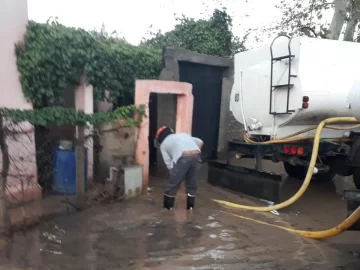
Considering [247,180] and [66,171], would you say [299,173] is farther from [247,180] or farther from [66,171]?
[66,171]

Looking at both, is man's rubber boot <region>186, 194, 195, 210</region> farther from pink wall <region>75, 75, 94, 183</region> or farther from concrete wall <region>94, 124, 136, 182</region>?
pink wall <region>75, 75, 94, 183</region>

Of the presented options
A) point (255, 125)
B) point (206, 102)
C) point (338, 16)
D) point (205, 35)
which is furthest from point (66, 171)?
point (338, 16)

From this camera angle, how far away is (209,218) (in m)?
6.13

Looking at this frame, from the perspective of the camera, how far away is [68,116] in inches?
246

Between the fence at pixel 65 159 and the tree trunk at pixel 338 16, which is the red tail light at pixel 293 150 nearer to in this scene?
the fence at pixel 65 159

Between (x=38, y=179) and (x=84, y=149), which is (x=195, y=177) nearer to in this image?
(x=84, y=149)

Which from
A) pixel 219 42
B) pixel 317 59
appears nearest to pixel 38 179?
pixel 317 59

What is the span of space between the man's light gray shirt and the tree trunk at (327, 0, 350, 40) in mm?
7997

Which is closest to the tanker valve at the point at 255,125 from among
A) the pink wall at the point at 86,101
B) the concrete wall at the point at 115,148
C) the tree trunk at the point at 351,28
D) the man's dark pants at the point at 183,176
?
the man's dark pants at the point at 183,176

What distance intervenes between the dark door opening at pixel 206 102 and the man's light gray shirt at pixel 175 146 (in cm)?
377

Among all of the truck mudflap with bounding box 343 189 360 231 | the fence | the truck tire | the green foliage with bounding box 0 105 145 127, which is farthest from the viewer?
the truck tire

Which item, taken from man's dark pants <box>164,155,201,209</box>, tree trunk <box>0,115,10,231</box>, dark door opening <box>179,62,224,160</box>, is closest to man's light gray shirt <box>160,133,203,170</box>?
man's dark pants <box>164,155,201,209</box>

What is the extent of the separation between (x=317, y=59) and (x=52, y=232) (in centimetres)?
487

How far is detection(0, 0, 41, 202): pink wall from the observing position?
232 inches
